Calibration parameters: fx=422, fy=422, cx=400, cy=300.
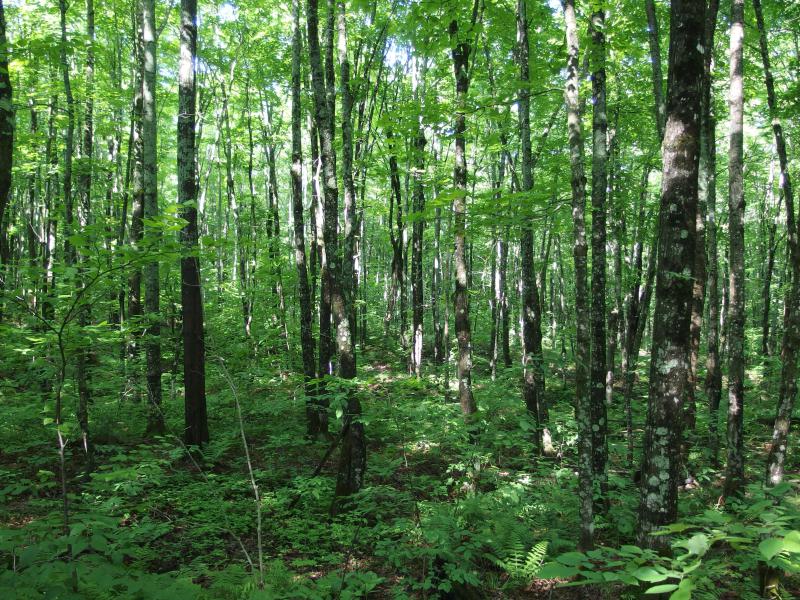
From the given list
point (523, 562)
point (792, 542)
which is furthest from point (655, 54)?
point (792, 542)

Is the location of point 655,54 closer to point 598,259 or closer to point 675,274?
point 598,259

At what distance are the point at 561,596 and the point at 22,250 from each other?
32691 mm

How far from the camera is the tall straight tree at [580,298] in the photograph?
16.8 feet

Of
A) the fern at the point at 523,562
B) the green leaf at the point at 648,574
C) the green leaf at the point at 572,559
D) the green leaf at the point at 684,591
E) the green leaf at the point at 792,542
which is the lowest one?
the fern at the point at 523,562

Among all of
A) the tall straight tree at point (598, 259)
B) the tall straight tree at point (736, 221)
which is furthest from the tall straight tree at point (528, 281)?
the tall straight tree at point (736, 221)

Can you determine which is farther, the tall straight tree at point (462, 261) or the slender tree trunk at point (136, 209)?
the slender tree trunk at point (136, 209)

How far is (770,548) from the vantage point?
147 centimetres

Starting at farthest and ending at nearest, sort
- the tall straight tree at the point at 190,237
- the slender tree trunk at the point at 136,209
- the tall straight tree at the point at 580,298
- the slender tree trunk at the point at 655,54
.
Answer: the slender tree trunk at the point at 136,209 → the tall straight tree at the point at 190,237 → the slender tree trunk at the point at 655,54 → the tall straight tree at the point at 580,298

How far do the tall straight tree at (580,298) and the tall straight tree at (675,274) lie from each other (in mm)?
1537

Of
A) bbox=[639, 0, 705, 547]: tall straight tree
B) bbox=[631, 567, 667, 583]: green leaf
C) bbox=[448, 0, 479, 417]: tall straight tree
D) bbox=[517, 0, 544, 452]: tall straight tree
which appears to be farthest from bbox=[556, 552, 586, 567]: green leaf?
bbox=[517, 0, 544, 452]: tall straight tree

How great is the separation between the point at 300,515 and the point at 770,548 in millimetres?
6719

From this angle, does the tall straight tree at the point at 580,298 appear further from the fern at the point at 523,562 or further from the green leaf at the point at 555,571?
the green leaf at the point at 555,571

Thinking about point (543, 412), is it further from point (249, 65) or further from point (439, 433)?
point (249, 65)

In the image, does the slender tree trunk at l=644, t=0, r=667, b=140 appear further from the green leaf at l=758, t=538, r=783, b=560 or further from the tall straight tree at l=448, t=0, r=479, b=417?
the green leaf at l=758, t=538, r=783, b=560
